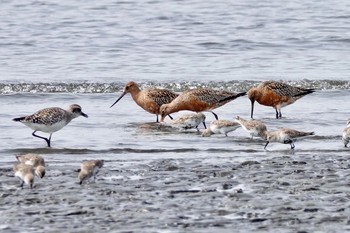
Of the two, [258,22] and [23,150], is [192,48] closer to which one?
[258,22]

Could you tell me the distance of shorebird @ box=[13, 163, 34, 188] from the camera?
980 centimetres

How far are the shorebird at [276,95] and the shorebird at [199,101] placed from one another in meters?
0.54

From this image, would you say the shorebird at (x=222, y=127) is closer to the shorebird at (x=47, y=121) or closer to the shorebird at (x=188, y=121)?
the shorebird at (x=188, y=121)

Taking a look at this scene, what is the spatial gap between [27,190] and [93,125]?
5.22 m


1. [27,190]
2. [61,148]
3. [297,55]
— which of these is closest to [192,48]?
[297,55]

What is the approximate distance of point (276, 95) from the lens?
650 inches

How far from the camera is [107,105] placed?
17.4 m

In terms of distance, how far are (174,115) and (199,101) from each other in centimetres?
103

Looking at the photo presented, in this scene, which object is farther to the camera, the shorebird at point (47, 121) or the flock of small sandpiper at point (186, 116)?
the shorebird at point (47, 121)

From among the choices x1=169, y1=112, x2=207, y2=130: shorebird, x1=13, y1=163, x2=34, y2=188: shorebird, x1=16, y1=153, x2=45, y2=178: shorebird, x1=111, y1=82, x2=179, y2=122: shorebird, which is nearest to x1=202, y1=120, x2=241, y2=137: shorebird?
x1=169, y1=112, x2=207, y2=130: shorebird

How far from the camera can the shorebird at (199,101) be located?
1609 cm

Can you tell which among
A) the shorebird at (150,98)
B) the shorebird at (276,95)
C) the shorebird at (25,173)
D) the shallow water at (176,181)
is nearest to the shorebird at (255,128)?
the shallow water at (176,181)

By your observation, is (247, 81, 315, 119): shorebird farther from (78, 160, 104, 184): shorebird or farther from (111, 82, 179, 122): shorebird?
(78, 160, 104, 184): shorebird

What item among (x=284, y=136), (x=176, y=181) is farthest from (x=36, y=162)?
(x=284, y=136)
